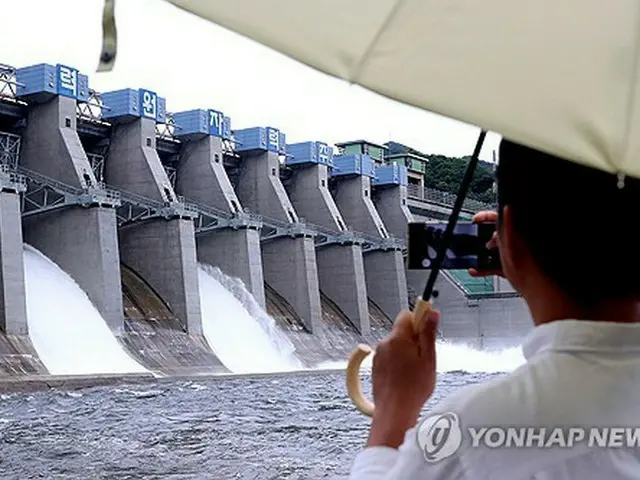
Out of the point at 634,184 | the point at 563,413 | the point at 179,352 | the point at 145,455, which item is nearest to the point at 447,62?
the point at 634,184

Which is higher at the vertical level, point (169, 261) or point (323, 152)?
point (323, 152)

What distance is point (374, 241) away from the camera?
91.8 ft

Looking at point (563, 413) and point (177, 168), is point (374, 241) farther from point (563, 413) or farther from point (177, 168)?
point (563, 413)

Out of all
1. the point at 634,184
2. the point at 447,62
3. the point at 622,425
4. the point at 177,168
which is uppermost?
the point at 177,168

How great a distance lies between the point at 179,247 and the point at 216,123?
160 inches

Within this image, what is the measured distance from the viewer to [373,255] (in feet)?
94.2

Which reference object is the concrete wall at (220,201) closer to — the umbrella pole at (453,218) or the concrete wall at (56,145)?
the concrete wall at (56,145)

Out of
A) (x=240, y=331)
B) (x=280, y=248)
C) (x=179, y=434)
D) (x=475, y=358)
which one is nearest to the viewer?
(x=179, y=434)

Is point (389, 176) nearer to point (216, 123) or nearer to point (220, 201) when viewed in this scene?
point (216, 123)

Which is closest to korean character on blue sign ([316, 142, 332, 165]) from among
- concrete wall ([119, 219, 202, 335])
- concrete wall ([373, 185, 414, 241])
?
concrete wall ([373, 185, 414, 241])

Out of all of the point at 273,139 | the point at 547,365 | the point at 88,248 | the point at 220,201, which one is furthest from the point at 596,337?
the point at 273,139

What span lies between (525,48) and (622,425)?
30cm

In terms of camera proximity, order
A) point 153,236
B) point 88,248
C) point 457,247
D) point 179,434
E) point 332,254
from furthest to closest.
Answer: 1. point 332,254
2. point 153,236
3. point 88,248
4. point 179,434
5. point 457,247

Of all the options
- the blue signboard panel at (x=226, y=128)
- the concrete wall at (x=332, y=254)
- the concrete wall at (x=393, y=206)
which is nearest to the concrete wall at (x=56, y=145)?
the blue signboard panel at (x=226, y=128)
